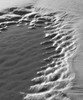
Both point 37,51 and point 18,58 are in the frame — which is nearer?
point 18,58

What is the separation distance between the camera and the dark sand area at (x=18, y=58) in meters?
3.78

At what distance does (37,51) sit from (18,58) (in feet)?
Result: 1.44

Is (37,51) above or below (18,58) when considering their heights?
above

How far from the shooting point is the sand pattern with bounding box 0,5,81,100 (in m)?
3.67

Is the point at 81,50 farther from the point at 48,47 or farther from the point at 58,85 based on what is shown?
the point at 58,85

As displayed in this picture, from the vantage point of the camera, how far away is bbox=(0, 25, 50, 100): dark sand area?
3784 millimetres

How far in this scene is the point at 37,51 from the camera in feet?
15.7

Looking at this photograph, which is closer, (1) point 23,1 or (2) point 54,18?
(2) point 54,18

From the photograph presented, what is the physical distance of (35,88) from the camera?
12.1 ft

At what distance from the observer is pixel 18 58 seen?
4578 millimetres

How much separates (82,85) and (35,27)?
270 centimetres

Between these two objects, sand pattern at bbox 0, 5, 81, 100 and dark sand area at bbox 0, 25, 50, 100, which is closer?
sand pattern at bbox 0, 5, 81, 100

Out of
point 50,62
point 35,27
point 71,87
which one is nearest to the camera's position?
point 71,87

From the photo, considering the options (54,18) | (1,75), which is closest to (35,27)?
(54,18)
